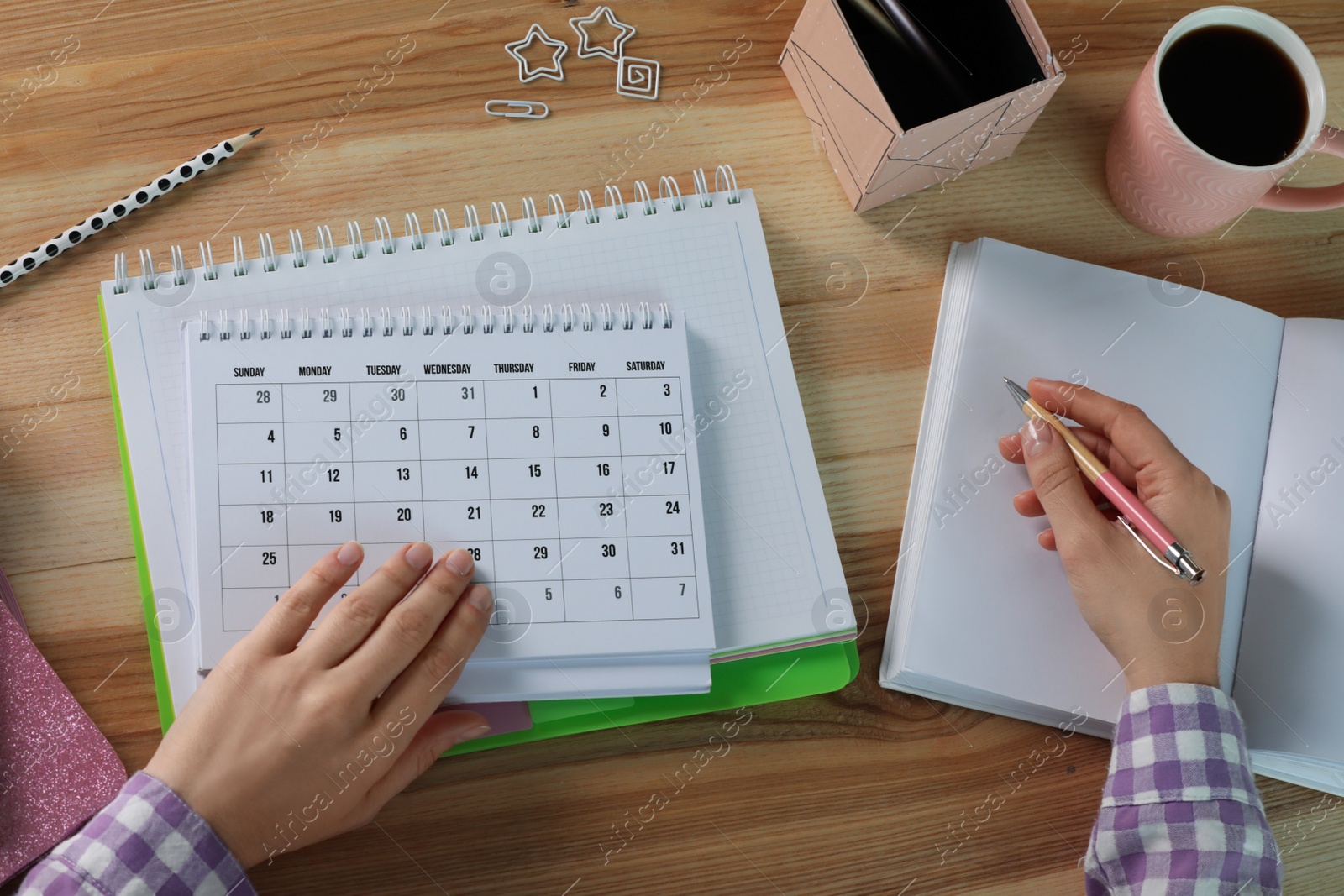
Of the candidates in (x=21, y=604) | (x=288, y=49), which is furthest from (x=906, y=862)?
(x=288, y=49)

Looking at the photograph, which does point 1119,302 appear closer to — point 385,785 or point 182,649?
point 385,785

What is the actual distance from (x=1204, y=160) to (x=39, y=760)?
1.03m

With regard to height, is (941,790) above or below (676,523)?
below

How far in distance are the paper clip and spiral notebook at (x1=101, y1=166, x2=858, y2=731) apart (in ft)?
0.28

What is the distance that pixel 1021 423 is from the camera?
2.63 ft

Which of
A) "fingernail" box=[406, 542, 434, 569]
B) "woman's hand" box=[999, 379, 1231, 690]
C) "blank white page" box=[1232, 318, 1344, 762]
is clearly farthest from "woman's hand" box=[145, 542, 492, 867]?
"blank white page" box=[1232, 318, 1344, 762]

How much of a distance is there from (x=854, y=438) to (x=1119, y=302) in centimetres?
28

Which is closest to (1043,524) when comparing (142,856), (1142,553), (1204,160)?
(1142,553)

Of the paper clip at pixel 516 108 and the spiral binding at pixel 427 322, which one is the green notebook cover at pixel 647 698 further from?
the paper clip at pixel 516 108

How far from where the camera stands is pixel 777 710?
0.77 meters

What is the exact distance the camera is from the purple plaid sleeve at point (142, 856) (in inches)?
24.6

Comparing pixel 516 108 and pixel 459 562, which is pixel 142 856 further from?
pixel 516 108

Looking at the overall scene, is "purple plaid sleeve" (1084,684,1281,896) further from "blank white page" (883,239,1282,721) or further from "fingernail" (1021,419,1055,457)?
"fingernail" (1021,419,1055,457)

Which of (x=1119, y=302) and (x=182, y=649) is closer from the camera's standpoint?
(x=182, y=649)
